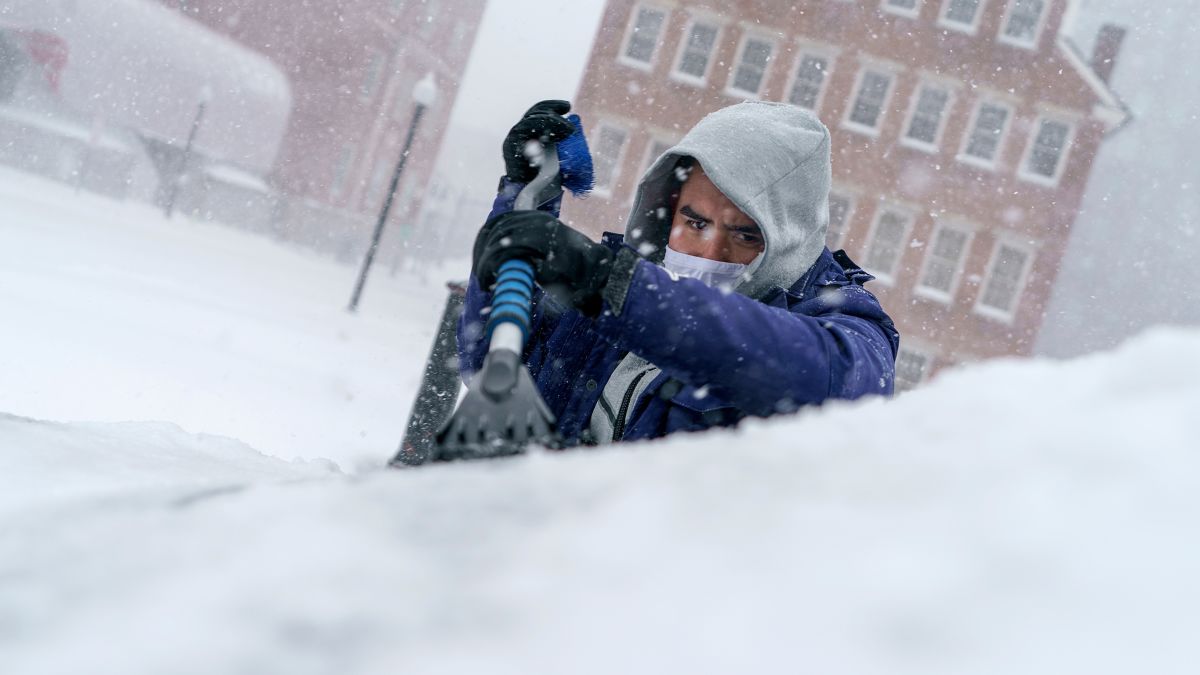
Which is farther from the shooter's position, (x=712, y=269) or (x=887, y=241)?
(x=887, y=241)

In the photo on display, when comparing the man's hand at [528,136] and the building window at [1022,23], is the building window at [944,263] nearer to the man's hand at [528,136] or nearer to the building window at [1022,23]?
the building window at [1022,23]

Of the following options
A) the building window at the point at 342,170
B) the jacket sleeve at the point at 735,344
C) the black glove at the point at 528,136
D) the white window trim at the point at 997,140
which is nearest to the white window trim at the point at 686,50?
the white window trim at the point at 997,140

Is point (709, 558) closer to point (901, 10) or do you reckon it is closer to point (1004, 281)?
point (1004, 281)

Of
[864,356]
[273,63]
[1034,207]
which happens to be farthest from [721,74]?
[864,356]

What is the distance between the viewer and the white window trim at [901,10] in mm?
18703

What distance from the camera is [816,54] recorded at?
62.6 ft

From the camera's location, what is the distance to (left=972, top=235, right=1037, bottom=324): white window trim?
18.7m

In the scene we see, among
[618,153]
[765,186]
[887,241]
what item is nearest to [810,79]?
[887,241]

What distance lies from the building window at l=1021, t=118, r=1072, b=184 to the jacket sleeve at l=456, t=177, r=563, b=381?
1937 centimetres

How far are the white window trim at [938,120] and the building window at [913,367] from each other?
4602mm

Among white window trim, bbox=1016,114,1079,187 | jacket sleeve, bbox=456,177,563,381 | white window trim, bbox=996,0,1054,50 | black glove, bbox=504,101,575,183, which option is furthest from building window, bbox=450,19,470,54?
black glove, bbox=504,101,575,183

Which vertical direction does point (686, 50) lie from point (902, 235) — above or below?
above

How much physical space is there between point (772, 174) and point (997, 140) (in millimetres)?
18983

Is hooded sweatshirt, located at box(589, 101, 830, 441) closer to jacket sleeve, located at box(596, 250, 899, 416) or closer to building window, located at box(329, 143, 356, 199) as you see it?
jacket sleeve, located at box(596, 250, 899, 416)
